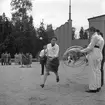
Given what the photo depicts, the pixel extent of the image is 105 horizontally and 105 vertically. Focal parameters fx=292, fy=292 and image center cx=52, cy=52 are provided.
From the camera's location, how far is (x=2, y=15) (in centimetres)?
7819

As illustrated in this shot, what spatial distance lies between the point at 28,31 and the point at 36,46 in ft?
13.2

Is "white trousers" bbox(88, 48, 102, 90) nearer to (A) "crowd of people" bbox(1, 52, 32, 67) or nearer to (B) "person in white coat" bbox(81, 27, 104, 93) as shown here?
(B) "person in white coat" bbox(81, 27, 104, 93)

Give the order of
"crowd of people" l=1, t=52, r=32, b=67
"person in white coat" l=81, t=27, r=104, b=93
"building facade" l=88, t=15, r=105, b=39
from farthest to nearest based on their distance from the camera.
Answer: "building facade" l=88, t=15, r=105, b=39, "crowd of people" l=1, t=52, r=32, b=67, "person in white coat" l=81, t=27, r=104, b=93

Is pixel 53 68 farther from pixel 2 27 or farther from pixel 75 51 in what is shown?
pixel 2 27

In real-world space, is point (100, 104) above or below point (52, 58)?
below

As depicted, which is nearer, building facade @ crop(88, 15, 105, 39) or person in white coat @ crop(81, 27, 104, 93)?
person in white coat @ crop(81, 27, 104, 93)

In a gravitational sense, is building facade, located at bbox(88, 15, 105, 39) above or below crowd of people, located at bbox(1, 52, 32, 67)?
above

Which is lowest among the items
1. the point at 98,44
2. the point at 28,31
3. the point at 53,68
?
the point at 53,68

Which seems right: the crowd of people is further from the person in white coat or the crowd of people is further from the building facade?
the building facade

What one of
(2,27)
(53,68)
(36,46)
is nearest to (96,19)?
(36,46)

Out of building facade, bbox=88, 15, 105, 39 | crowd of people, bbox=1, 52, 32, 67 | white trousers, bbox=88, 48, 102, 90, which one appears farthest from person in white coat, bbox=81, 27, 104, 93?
building facade, bbox=88, 15, 105, 39

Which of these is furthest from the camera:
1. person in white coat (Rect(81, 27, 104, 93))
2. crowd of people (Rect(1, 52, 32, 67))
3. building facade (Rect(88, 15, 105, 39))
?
building facade (Rect(88, 15, 105, 39))

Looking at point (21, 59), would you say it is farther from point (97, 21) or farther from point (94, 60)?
point (97, 21)

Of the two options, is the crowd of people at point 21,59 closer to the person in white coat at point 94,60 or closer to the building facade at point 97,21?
the person in white coat at point 94,60
